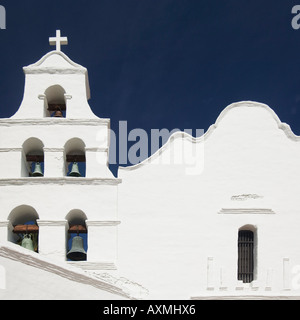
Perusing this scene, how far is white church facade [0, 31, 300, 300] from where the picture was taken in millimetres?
17234

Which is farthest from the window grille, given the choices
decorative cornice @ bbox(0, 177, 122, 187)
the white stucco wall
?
decorative cornice @ bbox(0, 177, 122, 187)

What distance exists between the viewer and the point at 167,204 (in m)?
17.9

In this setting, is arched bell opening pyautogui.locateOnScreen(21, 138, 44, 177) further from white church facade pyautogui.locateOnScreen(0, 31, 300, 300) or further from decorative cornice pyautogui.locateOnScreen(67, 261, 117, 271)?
decorative cornice pyautogui.locateOnScreen(67, 261, 117, 271)

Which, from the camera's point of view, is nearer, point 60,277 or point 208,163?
point 60,277

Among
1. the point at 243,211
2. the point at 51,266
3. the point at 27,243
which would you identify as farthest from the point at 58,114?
the point at 51,266

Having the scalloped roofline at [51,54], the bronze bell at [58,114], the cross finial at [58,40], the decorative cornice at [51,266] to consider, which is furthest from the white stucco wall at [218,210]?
the cross finial at [58,40]

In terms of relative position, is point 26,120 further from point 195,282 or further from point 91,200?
point 195,282

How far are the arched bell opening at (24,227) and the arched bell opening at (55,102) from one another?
339 cm

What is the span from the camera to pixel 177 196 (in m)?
18.0

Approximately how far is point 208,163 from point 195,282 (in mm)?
3533

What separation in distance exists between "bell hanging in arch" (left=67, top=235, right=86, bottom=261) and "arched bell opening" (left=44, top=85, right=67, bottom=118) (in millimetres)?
4379
